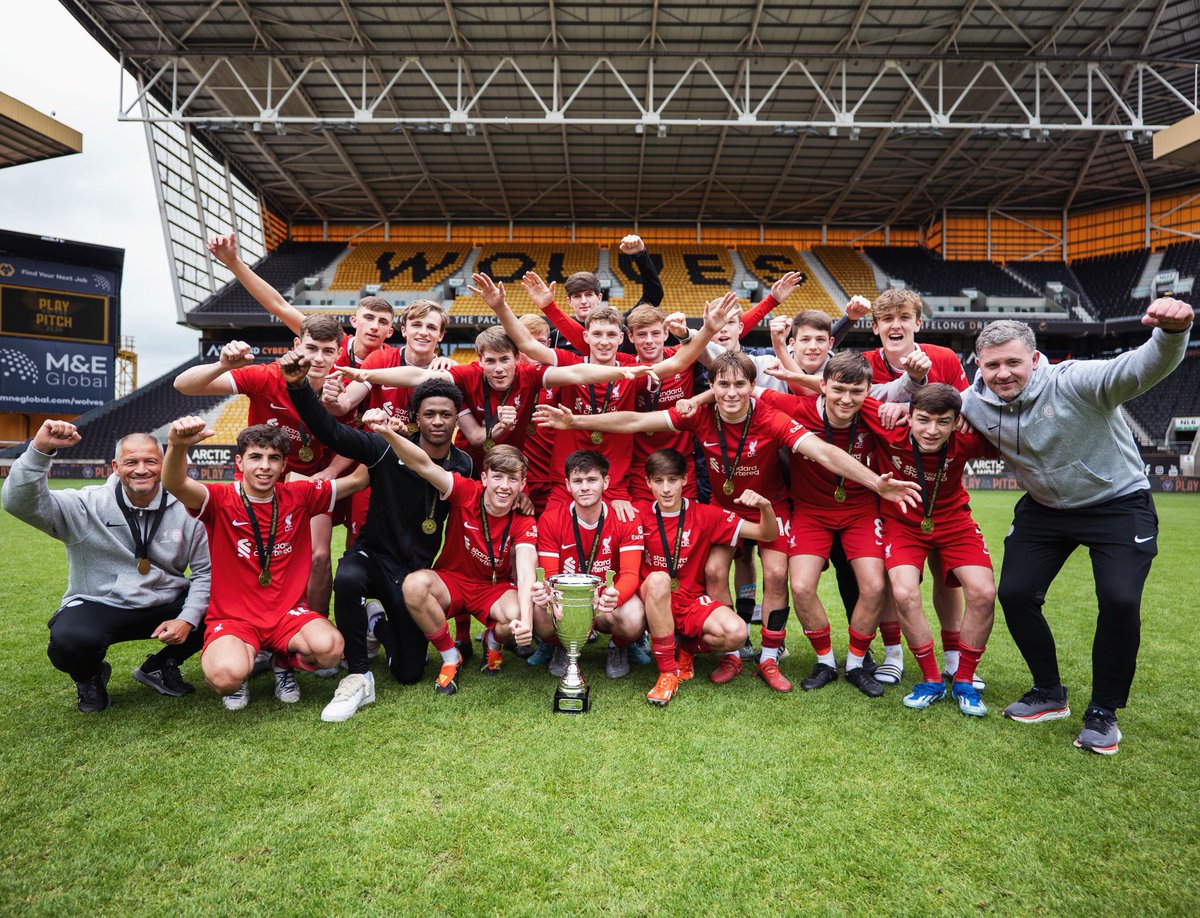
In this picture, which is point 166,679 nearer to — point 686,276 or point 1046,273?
point 686,276

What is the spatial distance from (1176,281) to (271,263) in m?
34.3

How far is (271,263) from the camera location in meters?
26.8

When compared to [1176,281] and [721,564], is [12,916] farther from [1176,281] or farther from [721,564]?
[1176,281]

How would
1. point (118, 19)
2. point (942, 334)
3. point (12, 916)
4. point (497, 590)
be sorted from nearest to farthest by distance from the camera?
point (12, 916) → point (497, 590) → point (118, 19) → point (942, 334)

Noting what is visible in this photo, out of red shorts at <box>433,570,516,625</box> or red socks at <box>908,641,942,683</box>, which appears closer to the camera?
red socks at <box>908,641,942,683</box>

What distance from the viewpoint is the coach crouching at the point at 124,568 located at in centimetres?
328

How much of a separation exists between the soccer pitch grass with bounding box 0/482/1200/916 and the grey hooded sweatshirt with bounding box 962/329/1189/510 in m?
1.19

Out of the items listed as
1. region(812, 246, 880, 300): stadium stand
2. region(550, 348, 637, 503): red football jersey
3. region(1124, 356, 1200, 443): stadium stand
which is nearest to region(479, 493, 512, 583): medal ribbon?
region(550, 348, 637, 503): red football jersey

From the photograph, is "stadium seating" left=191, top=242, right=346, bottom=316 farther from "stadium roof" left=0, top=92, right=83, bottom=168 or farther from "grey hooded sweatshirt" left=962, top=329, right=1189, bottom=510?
"grey hooded sweatshirt" left=962, top=329, right=1189, bottom=510

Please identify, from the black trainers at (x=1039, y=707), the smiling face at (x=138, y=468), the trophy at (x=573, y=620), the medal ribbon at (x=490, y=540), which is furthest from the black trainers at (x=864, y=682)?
the smiling face at (x=138, y=468)

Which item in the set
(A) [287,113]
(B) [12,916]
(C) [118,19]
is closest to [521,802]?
(B) [12,916]

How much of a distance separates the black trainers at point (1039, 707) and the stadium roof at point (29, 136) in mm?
21138

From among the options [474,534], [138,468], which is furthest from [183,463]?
[474,534]

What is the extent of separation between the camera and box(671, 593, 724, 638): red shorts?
12.5 feet
